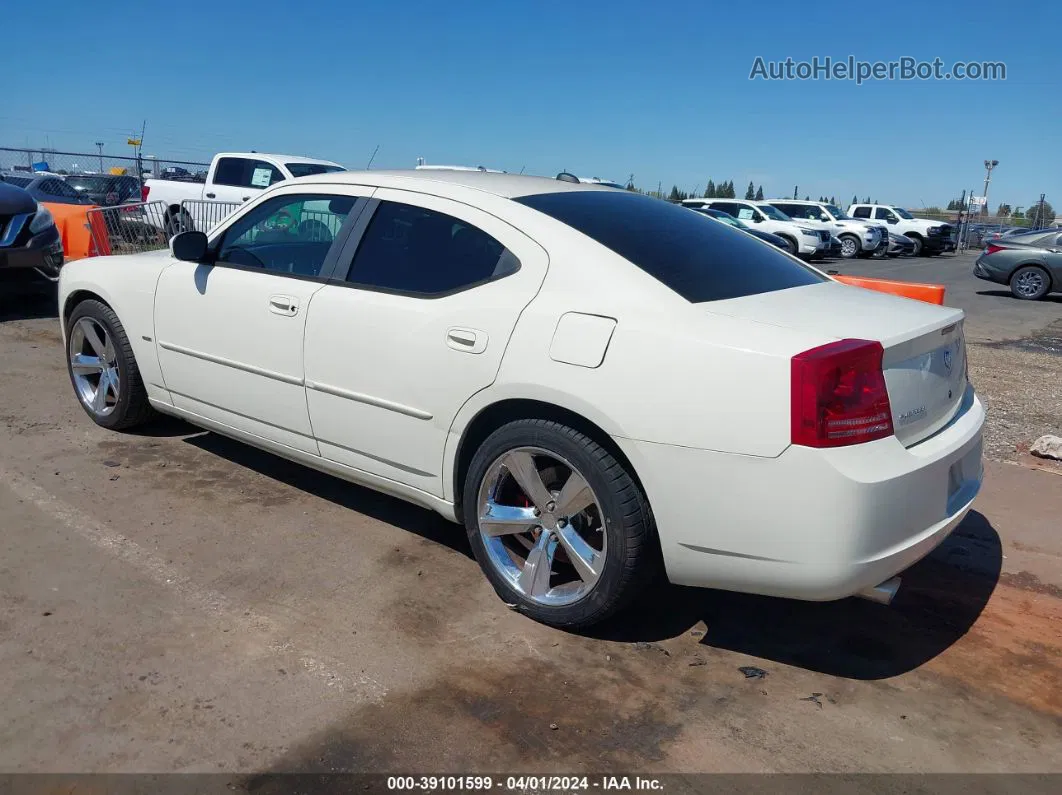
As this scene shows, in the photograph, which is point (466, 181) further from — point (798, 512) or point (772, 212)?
point (772, 212)

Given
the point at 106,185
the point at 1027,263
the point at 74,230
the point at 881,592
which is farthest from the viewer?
the point at 106,185

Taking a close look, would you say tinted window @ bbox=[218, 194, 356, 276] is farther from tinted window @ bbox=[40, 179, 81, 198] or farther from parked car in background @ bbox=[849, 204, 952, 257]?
parked car in background @ bbox=[849, 204, 952, 257]

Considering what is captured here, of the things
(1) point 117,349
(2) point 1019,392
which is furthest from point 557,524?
(2) point 1019,392

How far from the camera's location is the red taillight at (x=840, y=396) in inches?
103

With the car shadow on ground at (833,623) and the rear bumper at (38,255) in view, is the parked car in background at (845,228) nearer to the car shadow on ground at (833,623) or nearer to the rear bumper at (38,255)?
the rear bumper at (38,255)

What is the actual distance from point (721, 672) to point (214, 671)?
5.69 ft

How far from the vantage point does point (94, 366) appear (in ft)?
17.3

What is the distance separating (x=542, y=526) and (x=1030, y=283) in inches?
676

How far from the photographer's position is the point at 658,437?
2.82 metres

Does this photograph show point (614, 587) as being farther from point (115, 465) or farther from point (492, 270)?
point (115, 465)

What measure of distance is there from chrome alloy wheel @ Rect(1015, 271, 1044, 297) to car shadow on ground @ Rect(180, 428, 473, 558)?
16.6 metres

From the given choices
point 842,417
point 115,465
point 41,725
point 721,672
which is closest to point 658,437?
point 842,417

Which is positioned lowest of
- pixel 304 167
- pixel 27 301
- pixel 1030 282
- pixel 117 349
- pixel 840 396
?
pixel 1030 282

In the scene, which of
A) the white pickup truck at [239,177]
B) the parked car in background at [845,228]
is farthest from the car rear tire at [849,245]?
the white pickup truck at [239,177]
